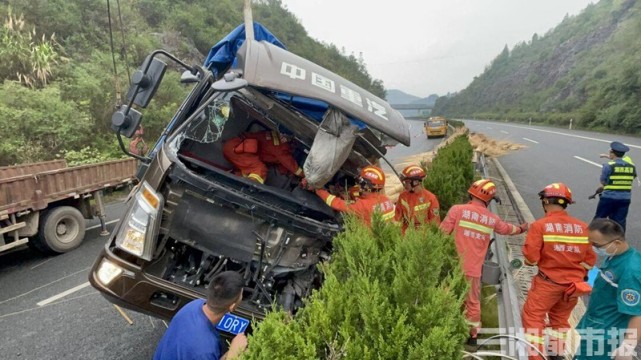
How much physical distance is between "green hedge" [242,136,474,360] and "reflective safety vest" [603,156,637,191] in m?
4.78

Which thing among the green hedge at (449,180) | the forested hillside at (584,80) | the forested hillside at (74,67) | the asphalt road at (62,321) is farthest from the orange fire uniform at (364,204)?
the forested hillside at (584,80)

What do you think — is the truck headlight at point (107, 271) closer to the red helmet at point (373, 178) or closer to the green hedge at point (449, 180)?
the red helmet at point (373, 178)

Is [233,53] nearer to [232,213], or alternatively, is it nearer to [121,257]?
[232,213]

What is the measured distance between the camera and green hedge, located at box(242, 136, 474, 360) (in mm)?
1665

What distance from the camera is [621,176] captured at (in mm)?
5535

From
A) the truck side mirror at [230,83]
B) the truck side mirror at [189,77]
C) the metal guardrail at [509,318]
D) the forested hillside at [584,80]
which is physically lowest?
the metal guardrail at [509,318]

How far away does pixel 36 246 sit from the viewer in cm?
580

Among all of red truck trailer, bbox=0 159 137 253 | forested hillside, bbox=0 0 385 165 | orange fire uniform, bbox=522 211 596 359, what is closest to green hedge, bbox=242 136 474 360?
orange fire uniform, bbox=522 211 596 359

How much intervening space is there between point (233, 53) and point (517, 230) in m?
3.57

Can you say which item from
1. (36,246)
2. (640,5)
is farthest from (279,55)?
(640,5)

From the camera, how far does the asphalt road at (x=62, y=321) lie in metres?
3.40

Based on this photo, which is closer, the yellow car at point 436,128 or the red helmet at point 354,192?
the red helmet at point 354,192

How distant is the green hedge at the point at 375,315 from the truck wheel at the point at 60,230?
17.6 feet

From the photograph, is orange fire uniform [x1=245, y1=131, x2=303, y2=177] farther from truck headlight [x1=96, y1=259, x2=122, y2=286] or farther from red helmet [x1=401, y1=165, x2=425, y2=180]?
truck headlight [x1=96, y1=259, x2=122, y2=286]
